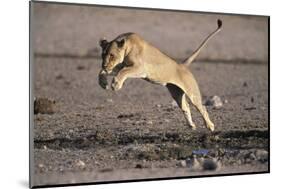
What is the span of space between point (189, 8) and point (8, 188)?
185 centimetres

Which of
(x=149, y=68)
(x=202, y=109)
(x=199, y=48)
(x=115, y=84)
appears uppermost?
(x=199, y=48)

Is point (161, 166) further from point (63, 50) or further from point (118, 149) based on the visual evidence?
point (63, 50)

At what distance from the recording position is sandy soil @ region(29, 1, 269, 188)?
3854mm

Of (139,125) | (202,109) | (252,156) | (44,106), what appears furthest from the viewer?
(252,156)

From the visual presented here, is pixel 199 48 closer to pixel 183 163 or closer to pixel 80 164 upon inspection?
pixel 183 163

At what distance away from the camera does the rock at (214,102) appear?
14.3 ft

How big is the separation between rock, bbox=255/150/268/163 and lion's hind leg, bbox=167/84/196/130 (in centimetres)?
58

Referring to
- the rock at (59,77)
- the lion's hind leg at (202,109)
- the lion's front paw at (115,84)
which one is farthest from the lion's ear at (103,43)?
the lion's hind leg at (202,109)

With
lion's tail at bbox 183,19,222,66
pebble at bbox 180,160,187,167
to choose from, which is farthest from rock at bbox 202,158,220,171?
lion's tail at bbox 183,19,222,66

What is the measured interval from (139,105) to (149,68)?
0.28 metres

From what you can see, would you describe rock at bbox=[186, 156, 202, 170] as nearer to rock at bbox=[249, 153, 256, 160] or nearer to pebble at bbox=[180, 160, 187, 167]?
pebble at bbox=[180, 160, 187, 167]

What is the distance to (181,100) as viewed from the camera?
169 inches

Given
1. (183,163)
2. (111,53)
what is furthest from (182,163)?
(111,53)

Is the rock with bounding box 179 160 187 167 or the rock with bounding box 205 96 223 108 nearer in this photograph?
the rock with bounding box 179 160 187 167
